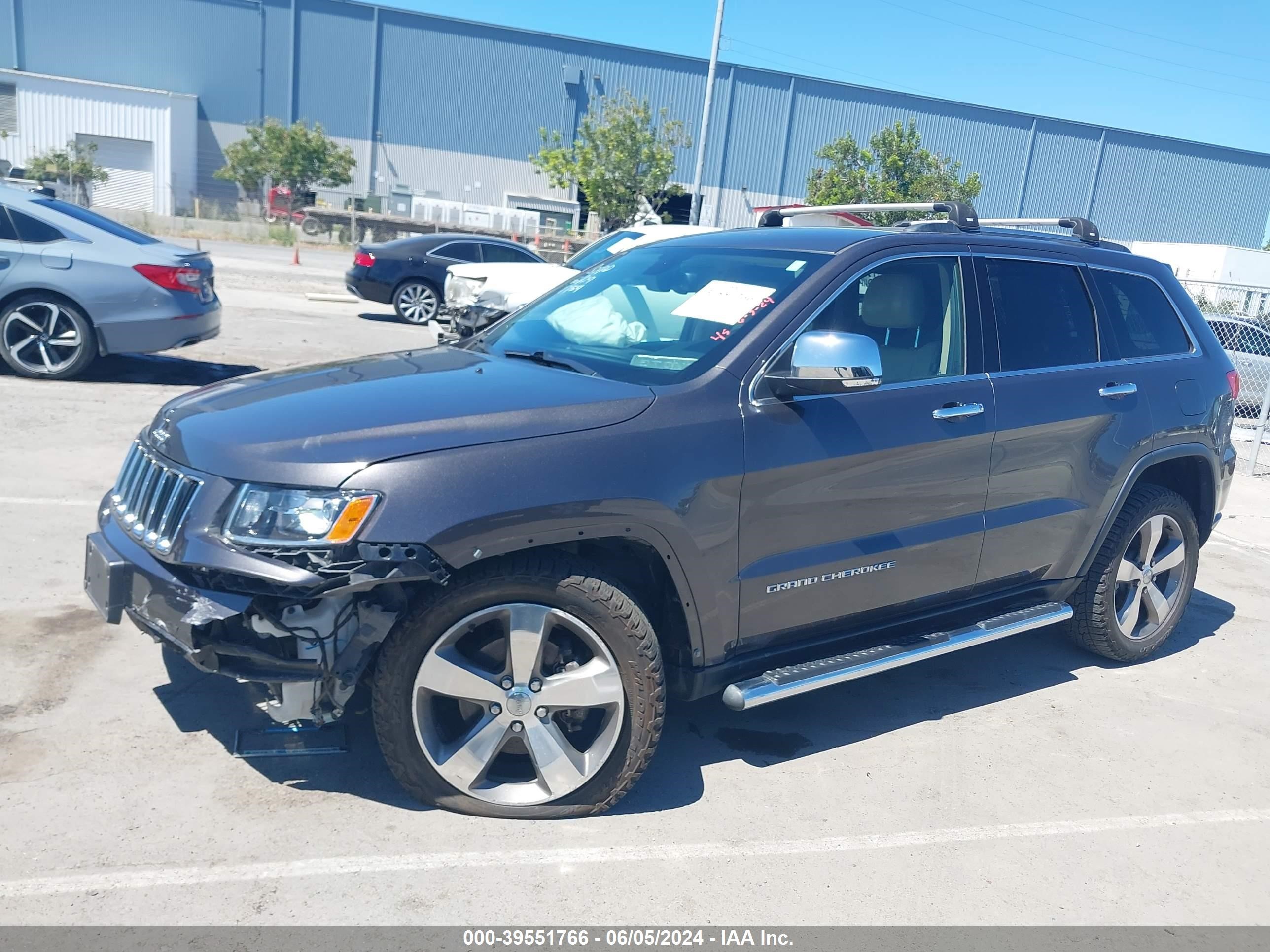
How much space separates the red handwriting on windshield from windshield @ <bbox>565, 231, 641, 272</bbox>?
6.90 metres

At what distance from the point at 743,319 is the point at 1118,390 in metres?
2.03

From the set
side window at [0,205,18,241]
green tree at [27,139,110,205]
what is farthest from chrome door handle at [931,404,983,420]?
green tree at [27,139,110,205]

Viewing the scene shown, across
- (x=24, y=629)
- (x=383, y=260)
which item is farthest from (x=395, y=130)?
(x=24, y=629)

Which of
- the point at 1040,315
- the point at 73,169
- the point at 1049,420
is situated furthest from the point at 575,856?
the point at 73,169

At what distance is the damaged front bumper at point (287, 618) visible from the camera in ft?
9.81

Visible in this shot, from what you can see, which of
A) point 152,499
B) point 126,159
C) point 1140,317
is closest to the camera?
point 152,499

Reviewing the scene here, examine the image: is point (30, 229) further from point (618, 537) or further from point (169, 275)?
point (618, 537)

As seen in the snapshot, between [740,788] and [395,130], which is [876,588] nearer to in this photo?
[740,788]

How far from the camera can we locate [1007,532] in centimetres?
442

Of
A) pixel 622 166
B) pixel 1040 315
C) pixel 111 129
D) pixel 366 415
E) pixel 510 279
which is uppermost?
pixel 622 166

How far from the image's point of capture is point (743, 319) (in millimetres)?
3850

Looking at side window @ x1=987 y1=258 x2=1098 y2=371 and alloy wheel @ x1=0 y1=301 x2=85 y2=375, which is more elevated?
side window @ x1=987 y1=258 x2=1098 y2=371

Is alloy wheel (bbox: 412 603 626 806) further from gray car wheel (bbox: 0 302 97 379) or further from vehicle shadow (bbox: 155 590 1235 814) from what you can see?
gray car wheel (bbox: 0 302 97 379)

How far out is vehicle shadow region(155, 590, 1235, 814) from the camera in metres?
3.62
